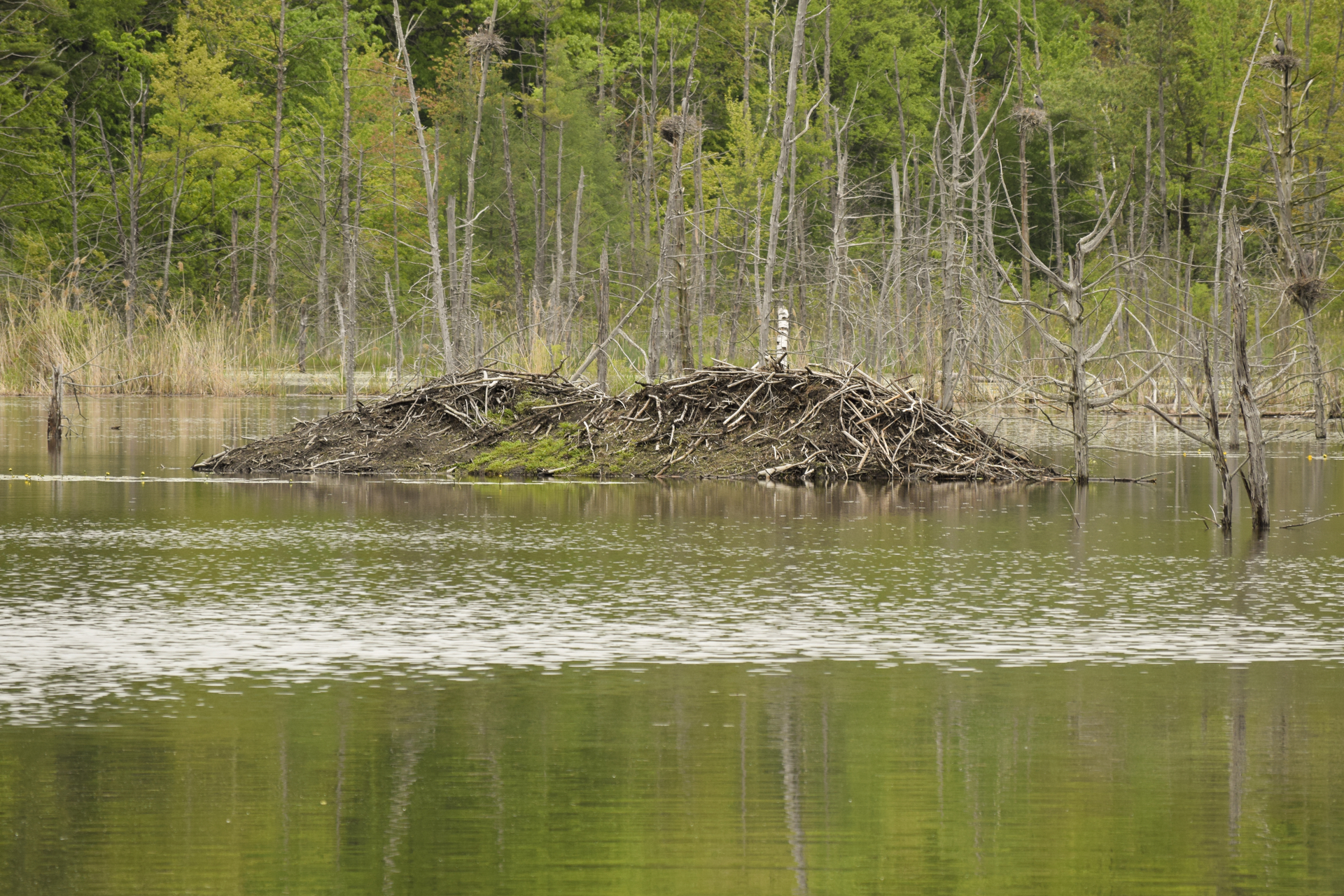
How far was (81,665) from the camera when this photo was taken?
23.6ft

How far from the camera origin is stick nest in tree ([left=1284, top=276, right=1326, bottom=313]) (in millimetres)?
19891

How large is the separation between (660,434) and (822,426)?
62.9 inches

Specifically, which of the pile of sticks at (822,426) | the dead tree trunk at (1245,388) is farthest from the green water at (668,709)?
the pile of sticks at (822,426)

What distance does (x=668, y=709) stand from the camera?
6332 mm

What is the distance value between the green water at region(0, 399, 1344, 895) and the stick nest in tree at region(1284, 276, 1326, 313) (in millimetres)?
8014

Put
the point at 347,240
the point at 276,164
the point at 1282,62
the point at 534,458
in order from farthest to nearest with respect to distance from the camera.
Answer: the point at 276,164
the point at 347,240
the point at 1282,62
the point at 534,458

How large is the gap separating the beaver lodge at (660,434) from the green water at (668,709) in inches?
176

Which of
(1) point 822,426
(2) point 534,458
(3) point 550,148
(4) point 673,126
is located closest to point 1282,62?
(1) point 822,426

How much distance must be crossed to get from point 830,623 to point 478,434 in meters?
10.3

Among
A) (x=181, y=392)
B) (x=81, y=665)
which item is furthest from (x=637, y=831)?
(x=181, y=392)

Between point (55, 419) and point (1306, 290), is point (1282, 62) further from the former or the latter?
point (55, 419)

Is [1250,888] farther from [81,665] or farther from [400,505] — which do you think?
[400,505]

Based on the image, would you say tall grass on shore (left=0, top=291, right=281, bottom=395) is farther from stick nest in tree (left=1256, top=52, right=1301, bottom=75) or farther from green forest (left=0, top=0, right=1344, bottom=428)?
stick nest in tree (left=1256, top=52, right=1301, bottom=75)

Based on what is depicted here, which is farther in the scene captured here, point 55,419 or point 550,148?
point 550,148
